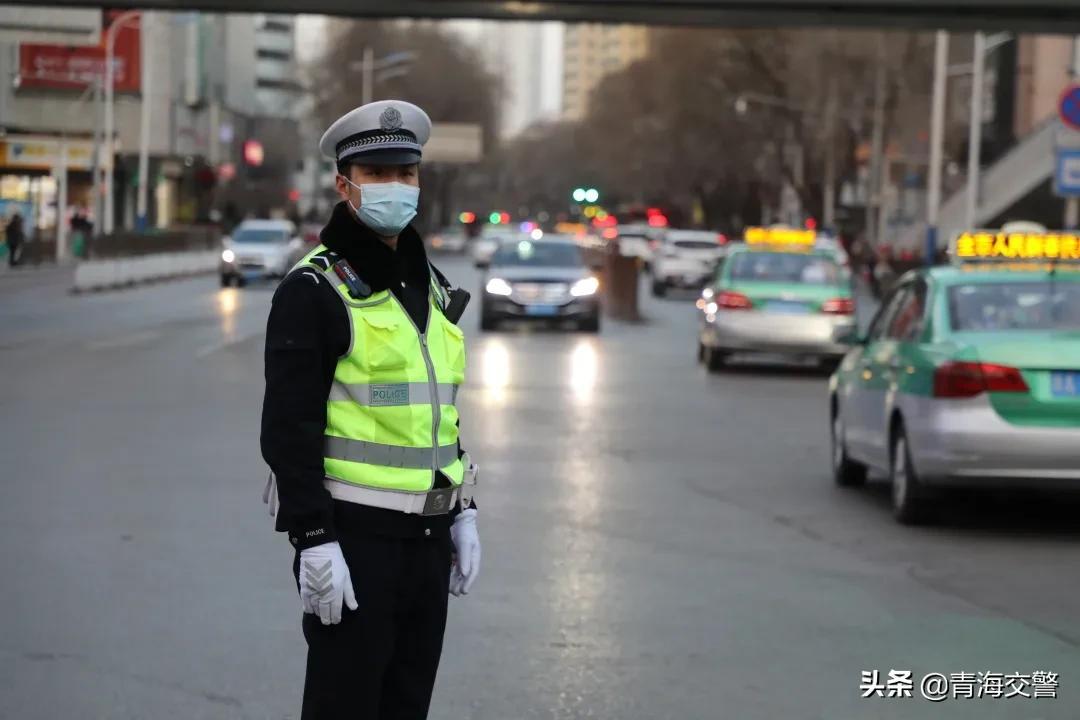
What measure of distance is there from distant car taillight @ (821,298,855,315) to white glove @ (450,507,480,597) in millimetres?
20043

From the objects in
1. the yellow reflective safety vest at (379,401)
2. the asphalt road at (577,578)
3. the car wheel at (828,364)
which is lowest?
the car wheel at (828,364)

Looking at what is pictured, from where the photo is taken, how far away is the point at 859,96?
2771 inches

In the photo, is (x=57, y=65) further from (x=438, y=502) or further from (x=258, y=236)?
(x=438, y=502)

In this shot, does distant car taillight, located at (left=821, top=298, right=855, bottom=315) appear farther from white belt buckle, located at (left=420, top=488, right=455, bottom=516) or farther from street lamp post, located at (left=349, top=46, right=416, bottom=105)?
street lamp post, located at (left=349, top=46, right=416, bottom=105)

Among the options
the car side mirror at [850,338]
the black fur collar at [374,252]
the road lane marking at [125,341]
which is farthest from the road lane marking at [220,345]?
the black fur collar at [374,252]

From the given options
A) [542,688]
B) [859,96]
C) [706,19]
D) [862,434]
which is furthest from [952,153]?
[542,688]

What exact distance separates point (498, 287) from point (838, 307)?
8.43m

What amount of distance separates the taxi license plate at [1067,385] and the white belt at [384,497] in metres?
6.96

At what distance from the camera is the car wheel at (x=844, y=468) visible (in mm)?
13344

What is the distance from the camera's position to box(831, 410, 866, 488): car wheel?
1334cm

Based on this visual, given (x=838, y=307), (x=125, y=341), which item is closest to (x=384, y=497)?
(x=838, y=307)

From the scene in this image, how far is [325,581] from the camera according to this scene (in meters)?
4.40

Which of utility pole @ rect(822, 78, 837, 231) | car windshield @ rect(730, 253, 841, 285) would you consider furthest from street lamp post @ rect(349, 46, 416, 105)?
car windshield @ rect(730, 253, 841, 285)

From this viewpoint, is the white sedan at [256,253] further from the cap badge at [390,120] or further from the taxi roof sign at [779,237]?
the cap badge at [390,120]
